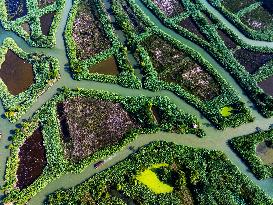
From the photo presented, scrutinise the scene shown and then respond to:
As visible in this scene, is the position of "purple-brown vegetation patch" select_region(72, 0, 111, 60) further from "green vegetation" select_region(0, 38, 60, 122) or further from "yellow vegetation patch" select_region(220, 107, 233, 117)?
"yellow vegetation patch" select_region(220, 107, 233, 117)

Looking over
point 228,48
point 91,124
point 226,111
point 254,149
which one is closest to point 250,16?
point 228,48

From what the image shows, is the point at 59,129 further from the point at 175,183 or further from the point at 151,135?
the point at 175,183

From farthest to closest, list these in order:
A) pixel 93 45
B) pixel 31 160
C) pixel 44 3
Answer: pixel 44 3 < pixel 93 45 < pixel 31 160

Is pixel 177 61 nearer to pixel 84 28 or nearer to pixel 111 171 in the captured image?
pixel 84 28

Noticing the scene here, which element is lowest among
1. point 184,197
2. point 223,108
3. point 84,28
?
point 184,197

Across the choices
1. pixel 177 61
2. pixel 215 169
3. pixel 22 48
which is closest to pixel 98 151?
pixel 215 169

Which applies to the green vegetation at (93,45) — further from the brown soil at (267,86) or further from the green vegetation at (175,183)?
the brown soil at (267,86)
